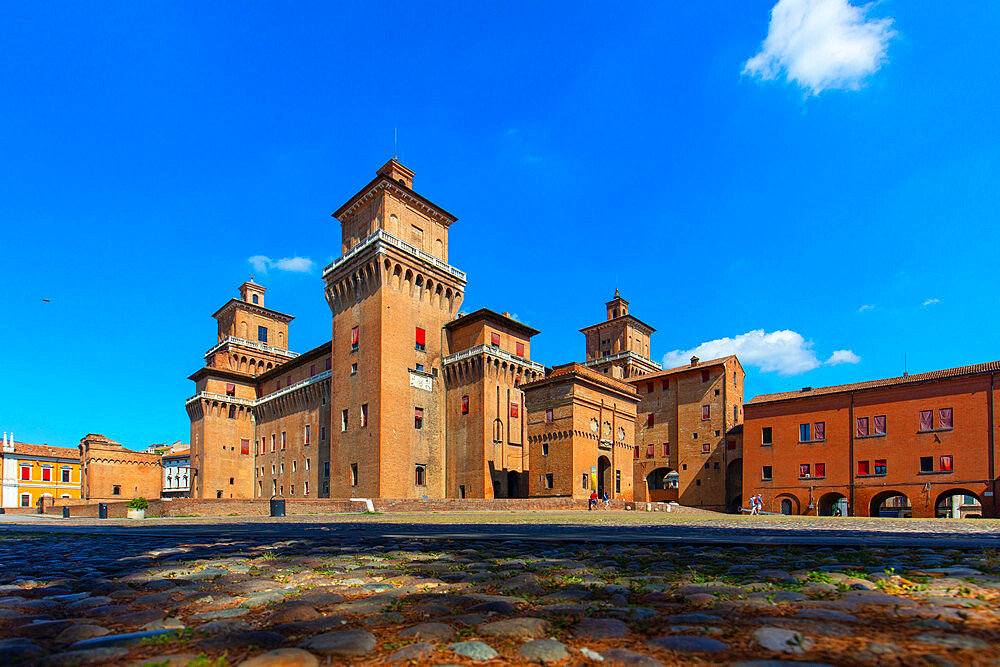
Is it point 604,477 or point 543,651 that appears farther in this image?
point 604,477

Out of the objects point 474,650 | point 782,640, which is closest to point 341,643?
point 474,650

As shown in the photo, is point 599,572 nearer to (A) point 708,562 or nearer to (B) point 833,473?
(A) point 708,562

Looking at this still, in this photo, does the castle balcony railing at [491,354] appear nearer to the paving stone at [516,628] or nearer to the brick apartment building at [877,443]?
the brick apartment building at [877,443]

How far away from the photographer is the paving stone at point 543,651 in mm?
2293

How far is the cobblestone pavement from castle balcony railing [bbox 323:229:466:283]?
41458mm

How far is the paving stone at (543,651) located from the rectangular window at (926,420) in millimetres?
48007

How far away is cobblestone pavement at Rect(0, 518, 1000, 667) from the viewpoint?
235cm

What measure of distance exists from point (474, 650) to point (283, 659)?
728mm

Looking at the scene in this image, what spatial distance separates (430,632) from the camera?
272 centimetres

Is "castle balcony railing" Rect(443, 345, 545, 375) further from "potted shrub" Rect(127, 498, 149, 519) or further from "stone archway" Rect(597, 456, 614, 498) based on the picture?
"potted shrub" Rect(127, 498, 149, 519)

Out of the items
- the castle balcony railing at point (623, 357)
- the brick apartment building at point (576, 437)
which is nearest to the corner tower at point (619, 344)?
the castle balcony railing at point (623, 357)

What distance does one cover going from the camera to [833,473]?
4431 cm

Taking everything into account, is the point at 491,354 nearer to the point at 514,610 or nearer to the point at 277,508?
the point at 277,508

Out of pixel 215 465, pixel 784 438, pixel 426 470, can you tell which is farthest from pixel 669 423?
pixel 215 465
